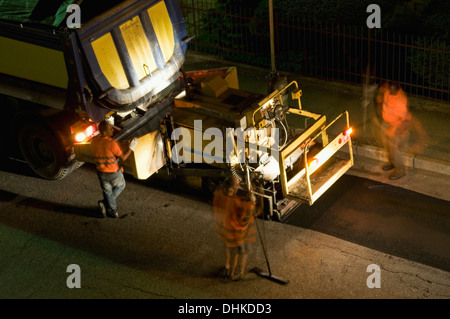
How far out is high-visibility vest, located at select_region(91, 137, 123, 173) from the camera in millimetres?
8430

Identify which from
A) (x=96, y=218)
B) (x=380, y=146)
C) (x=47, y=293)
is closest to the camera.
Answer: (x=47, y=293)

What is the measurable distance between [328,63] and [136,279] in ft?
22.3

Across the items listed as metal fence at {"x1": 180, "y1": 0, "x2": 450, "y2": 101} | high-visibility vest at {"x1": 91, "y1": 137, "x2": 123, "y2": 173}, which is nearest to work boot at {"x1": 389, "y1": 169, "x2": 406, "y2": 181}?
metal fence at {"x1": 180, "y1": 0, "x2": 450, "y2": 101}

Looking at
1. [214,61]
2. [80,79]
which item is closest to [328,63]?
[214,61]

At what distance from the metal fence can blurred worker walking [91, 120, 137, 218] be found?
4.65m

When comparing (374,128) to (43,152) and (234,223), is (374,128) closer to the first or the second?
(234,223)

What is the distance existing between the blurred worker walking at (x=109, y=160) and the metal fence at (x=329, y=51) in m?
4.65

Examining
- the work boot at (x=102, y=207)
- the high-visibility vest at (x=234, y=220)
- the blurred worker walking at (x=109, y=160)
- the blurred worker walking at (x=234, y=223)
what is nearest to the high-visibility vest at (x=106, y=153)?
the blurred worker walking at (x=109, y=160)

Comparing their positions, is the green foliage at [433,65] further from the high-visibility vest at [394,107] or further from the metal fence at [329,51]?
the high-visibility vest at [394,107]

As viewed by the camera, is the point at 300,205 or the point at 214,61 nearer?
the point at 300,205

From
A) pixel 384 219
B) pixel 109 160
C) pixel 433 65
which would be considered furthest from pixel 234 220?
pixel 433 65

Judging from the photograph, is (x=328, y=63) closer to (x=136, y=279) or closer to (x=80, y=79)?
(x=80, y=79)

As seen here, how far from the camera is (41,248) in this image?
847 centimetres
